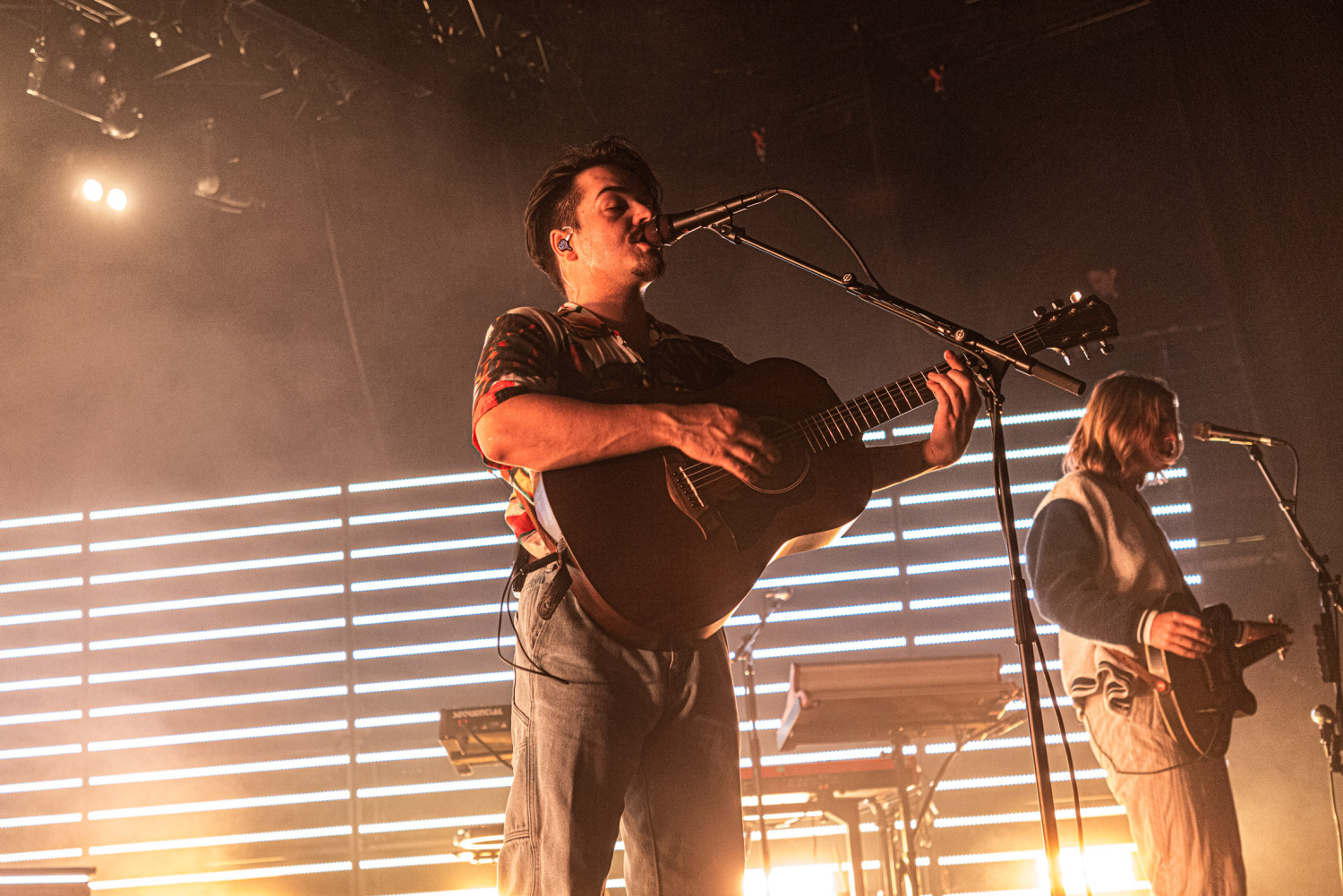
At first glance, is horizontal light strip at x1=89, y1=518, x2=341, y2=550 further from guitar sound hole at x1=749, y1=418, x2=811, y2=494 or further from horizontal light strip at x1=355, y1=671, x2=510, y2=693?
guitar sound hole at x1=749, y1=418, x2=811, y2=494

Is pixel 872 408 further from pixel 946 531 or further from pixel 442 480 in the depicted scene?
pixel 442 480

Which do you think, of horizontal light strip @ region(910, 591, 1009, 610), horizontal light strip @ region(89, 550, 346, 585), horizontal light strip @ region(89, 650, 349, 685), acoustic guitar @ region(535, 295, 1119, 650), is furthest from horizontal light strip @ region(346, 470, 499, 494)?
acoustic guitar @ region(535, 295, 1119, 650)

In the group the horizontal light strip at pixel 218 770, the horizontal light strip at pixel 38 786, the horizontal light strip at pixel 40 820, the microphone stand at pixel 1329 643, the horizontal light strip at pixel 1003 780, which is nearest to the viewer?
the microphone stand at pixel 1329 643

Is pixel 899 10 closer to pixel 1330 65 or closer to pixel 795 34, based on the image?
pixel 795 34

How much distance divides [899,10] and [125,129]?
5106 mm

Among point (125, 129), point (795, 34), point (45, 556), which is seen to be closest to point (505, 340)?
point (795, 34)

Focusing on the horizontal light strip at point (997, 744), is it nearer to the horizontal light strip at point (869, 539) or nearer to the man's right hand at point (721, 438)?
the horizontal light strip at point (869, 539)

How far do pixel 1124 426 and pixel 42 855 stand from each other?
26.7ft

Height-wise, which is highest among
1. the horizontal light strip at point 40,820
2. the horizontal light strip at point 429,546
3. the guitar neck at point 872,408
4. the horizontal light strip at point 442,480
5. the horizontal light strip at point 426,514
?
the horizontal light strip at point 442,480

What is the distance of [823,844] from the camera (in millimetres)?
6988

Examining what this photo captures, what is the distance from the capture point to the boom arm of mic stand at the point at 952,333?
2117 millimetres

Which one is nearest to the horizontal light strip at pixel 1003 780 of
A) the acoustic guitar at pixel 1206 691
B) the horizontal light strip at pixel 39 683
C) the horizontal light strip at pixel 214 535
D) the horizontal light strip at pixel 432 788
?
the horizontal light strip at pixel 432 788

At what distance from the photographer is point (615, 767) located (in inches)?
77.8

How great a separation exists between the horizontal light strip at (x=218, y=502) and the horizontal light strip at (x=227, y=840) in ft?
7.95
